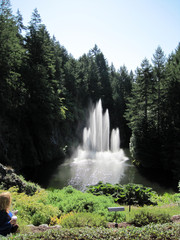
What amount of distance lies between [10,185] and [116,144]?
89.5ft

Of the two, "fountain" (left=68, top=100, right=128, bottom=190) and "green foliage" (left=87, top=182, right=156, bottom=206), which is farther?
"fountain" (left=68, top=100, right=128, bottom=190)

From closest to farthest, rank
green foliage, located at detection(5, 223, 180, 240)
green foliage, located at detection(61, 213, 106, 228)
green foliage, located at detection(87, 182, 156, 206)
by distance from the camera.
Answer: green foliage, located at detection(5, 223, 180, 240) → green foliage, located at detection(61, 213, 106, 228) → green foliage, located at detection(87, 182, 156, 206)

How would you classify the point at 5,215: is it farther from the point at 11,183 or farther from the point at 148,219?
the point at 11,183

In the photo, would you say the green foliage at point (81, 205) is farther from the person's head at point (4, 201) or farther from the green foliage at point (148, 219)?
the person's head at point (4, 201)

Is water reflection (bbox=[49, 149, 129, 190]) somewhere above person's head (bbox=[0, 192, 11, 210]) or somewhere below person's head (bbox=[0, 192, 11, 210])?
below

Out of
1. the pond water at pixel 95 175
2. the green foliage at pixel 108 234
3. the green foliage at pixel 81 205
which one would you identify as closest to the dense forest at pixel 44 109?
the pond water at pixel 95 175

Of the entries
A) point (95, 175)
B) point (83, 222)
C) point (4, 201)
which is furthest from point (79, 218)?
point (95, 175)

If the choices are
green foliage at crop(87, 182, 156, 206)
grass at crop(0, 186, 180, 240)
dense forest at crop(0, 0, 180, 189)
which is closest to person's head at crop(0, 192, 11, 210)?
grass at crop(0, 186, 180, 240)

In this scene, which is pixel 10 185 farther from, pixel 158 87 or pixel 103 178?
pixel 158 87

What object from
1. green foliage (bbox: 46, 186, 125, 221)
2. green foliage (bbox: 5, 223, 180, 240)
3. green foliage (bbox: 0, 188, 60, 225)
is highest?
green foliage (bbox: 5, 223, 180, 240)

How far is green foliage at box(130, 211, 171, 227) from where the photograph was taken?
561 centimetres

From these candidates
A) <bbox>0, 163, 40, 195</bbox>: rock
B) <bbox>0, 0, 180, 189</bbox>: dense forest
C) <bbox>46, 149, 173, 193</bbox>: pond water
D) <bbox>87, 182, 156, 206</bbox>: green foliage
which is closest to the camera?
<bbox>0, 163, 40, 195</bbox>: rock

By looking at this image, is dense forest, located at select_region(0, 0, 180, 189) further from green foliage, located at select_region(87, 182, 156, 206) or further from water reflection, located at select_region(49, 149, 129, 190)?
green foliage, located at select_region(87, 182, 156, 206)

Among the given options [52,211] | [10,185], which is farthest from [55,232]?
[10,185]
